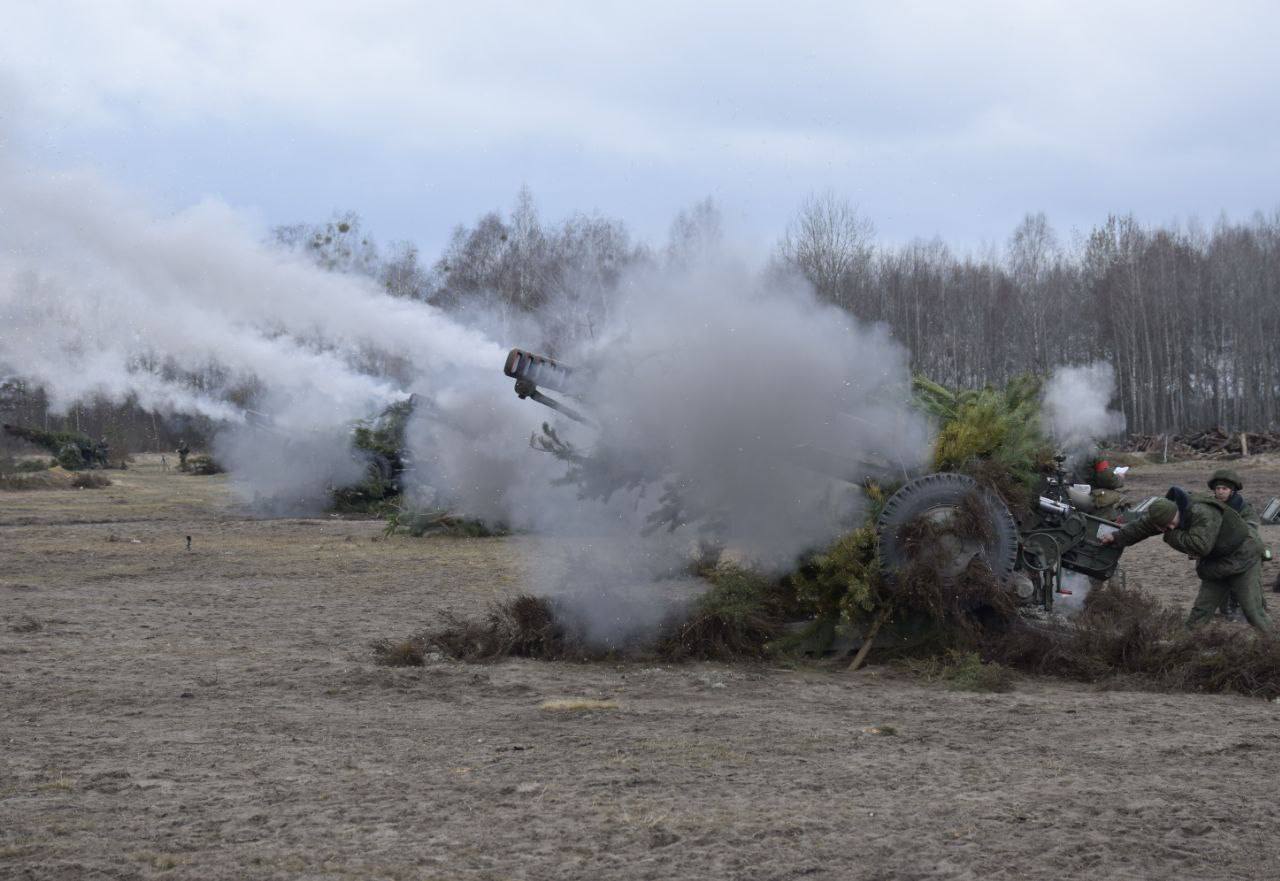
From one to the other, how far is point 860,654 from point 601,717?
2617mm

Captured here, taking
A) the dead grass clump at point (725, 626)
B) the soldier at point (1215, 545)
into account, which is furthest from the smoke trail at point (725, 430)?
the soldier at point (1215, 545)

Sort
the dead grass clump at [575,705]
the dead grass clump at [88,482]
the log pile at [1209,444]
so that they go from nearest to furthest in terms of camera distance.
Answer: the dead grass clump at [575,705] → the dead grass clump at [88,482] → the log pile at [1209,444]

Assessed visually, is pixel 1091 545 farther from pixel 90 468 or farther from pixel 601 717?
pixel 90 468

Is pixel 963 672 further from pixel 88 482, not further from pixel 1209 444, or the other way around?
pixel 1209 444

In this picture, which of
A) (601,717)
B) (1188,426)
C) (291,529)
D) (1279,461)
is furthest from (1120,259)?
(601,717)

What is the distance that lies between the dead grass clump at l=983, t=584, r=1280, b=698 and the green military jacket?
1.77 feet

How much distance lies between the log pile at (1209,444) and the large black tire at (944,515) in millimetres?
33813

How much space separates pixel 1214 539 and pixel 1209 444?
3669 centimetres

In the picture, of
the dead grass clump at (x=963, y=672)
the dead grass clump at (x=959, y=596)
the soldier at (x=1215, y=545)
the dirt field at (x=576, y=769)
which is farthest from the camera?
the soldier at (x=1215, y=545)

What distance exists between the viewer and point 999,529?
927cm

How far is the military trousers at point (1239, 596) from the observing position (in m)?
9.77

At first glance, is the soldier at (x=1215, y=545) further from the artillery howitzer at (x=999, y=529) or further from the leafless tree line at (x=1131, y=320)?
the leafless tree line at (x=1131, y=320)

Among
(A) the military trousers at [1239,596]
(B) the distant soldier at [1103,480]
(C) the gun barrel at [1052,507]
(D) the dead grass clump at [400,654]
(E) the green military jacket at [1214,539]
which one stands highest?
(B) the distant soldier at [1103,480]

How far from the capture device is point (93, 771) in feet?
21.6
